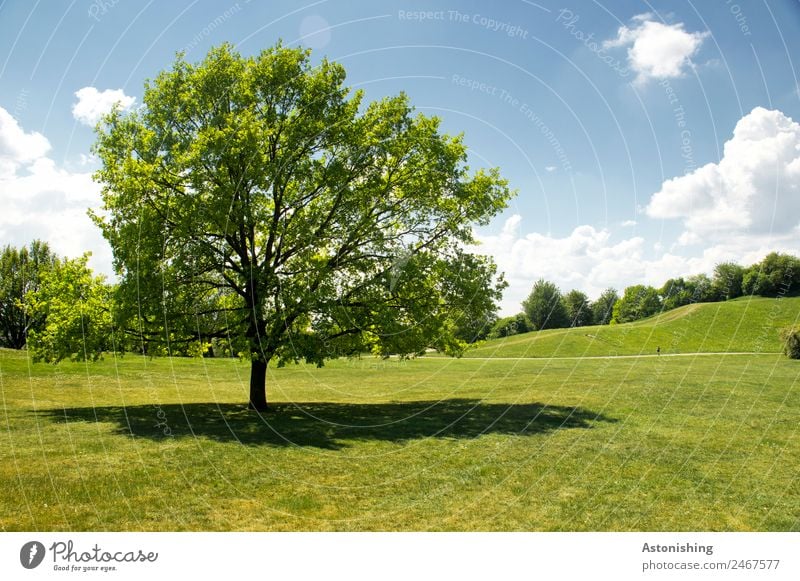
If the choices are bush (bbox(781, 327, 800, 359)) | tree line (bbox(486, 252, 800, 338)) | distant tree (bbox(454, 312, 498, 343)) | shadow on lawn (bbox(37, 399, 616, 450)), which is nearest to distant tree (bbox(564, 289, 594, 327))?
tree line (bbox(486, 252, 800, 338))

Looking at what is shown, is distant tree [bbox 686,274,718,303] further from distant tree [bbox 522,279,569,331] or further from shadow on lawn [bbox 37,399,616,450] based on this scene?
shadow on lawn [bbox 37,399,616,450]

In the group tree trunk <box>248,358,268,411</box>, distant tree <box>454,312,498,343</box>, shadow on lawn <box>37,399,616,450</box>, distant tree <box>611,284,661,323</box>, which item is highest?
distant tree <box>611,284,661,323</box>

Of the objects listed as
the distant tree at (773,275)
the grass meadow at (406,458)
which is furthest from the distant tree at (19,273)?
the distant tree at (773,275)

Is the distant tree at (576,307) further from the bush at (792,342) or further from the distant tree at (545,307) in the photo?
the bush at (792,342)

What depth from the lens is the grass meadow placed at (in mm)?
9594

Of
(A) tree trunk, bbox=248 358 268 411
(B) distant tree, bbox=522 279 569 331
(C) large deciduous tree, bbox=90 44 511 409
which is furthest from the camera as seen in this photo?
Answer: (B) distant tree, bbox=522 279 569 331

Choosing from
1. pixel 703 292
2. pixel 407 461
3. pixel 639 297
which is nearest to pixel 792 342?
pixel 407 461

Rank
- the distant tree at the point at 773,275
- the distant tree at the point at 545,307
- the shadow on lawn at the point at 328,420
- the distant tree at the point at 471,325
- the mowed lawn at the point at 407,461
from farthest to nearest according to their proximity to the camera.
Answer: the distant tree at the point at 545,307 < the distant tree at the point at 773,275 < the distant tree at the point at 471,325 < the shadow on lawn at the point at 328,420 < the mowed lawn at the point at 407,461

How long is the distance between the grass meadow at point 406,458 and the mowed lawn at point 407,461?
61 millimetres

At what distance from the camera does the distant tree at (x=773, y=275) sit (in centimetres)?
7556

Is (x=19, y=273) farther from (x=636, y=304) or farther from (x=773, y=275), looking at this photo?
(x=636, y=304)

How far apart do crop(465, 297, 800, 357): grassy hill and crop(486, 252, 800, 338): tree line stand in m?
2.88

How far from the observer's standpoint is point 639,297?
12950 centimetres

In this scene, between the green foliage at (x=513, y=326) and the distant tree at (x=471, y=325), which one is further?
the green foliage at (x=513, y=326)
